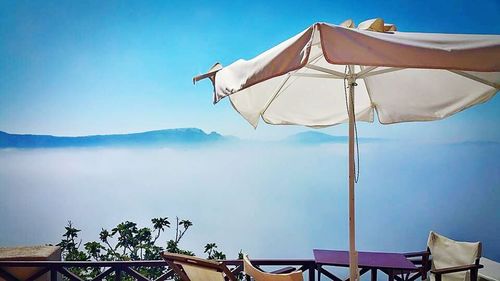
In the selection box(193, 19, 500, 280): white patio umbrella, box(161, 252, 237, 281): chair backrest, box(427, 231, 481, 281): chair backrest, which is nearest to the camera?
box(193, 19, 500, 280): white patio umbrella

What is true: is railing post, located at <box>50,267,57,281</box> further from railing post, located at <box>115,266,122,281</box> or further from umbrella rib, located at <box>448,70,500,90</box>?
umbrella rib, located at <box>448,70,500,90</box>

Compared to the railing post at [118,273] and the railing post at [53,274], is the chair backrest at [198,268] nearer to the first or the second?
the railing post at [118,273]

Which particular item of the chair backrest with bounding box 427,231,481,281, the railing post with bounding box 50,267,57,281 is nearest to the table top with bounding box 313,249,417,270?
the chair backrest with bounding box 427,231,481,281

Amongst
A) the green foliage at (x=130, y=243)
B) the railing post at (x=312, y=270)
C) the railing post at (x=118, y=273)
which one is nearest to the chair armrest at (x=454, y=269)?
the railing post at (x=312, y=270)

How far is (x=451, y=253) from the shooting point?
337 centimetres

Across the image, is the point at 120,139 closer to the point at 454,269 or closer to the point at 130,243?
the point at 130,243

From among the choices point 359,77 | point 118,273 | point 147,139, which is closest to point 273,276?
point 359,77

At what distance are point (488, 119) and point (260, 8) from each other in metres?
2.86

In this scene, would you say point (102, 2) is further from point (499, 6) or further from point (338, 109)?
point (499, 6)

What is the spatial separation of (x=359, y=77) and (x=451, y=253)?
1764 mm

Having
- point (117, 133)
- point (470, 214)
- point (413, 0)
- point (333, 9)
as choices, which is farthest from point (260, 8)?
point (470, 214)

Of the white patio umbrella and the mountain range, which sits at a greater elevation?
the white patio umbrella

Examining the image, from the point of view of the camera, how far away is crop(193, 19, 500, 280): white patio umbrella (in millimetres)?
1662

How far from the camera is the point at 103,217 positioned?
4805 mm
